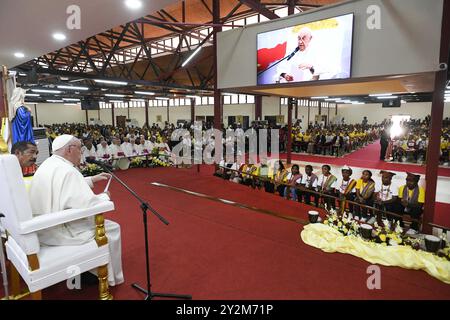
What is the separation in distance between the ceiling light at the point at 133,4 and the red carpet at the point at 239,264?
3.37m

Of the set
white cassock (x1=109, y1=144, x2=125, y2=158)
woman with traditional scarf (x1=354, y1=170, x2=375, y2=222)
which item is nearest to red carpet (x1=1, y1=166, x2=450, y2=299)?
woman with traditional scarf (x1=354, y1=170, x2=375, y2=222)

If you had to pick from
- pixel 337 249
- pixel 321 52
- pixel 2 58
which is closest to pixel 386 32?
pixel 321 52

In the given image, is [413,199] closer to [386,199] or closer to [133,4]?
[386,199]

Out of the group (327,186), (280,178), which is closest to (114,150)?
(280,178)

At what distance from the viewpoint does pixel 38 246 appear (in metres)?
2.27

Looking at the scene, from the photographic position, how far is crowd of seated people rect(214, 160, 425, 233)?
5133mm

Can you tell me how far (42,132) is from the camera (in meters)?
7.75

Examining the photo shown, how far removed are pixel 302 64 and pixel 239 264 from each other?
4.63 meters

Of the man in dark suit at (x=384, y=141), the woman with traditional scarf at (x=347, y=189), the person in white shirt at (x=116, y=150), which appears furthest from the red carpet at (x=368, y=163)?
the person in white shirt at (x=116, y=150)

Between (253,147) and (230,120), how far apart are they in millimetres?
9352

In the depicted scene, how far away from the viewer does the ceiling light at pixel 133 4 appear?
356cm
